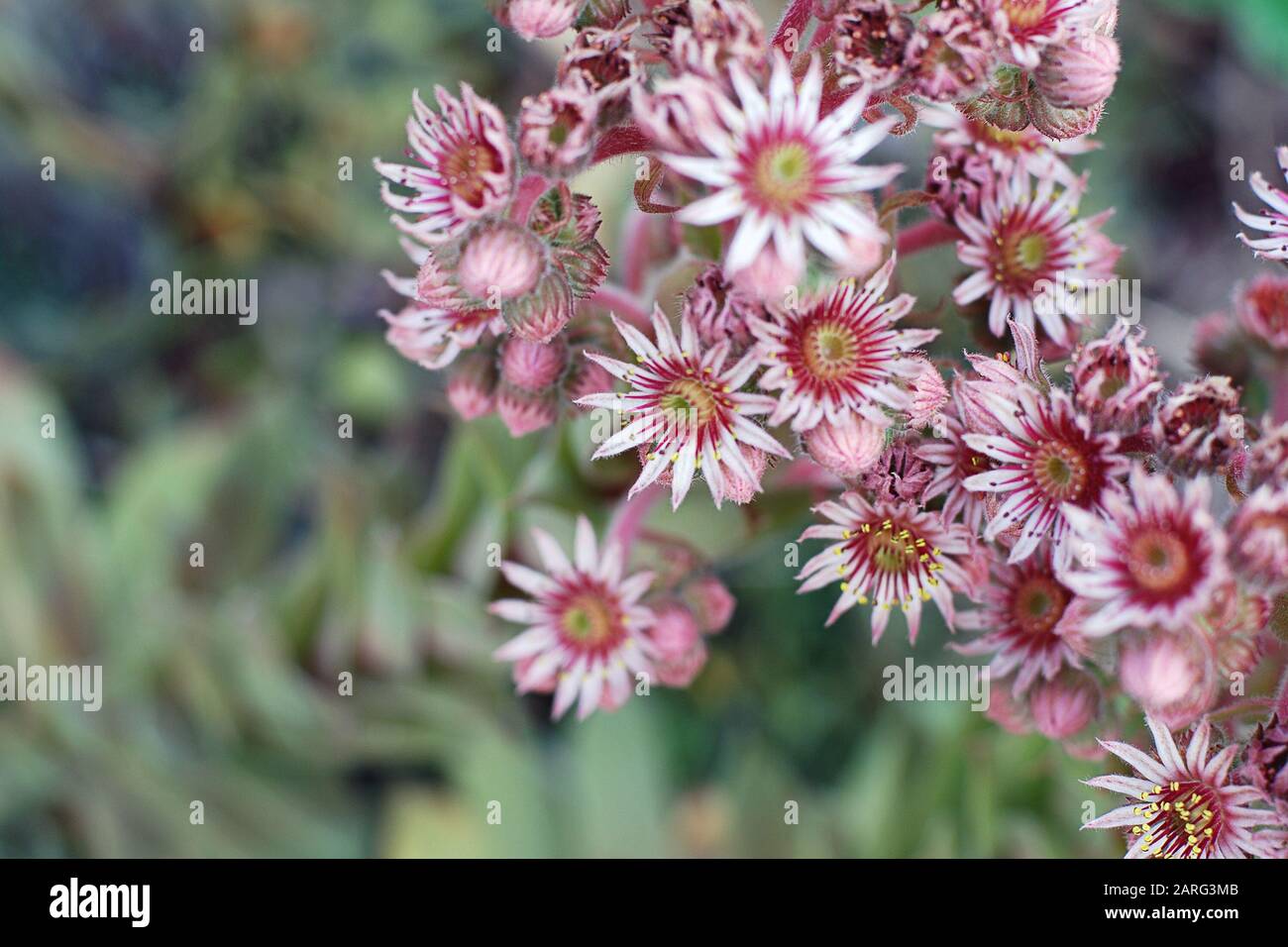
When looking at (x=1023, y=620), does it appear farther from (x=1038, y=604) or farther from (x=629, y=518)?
(x=629, y=518)

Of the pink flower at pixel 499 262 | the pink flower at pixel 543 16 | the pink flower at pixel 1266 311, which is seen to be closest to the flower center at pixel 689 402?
the pink flower at pixel 499 262

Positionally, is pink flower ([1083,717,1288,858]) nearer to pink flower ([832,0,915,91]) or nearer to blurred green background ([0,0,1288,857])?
blurred green background ([0,0,1288,857])

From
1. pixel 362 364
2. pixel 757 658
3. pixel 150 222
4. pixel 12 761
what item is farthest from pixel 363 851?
pixel 150 222

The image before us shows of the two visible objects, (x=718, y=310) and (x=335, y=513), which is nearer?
(x=718, y=310)

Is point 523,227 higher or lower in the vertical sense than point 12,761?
higher

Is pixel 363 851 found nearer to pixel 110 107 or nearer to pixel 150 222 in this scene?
pixel 150 222

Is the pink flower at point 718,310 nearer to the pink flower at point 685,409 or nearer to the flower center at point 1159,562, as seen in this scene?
the pink flower at point 685,409

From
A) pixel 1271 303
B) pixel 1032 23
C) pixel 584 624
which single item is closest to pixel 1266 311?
pixel 1271 303
